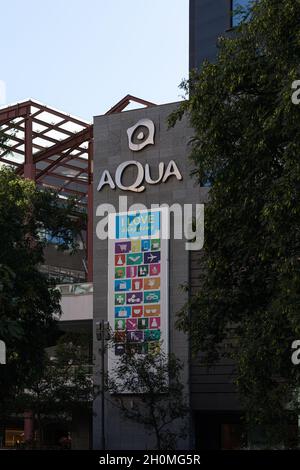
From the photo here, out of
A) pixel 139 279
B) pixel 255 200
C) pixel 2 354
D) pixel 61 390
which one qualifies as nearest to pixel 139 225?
pixel 139 279

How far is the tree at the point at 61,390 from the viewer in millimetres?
52750

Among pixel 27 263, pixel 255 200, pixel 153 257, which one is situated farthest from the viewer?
pixel 153 257

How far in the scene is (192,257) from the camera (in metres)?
48.9

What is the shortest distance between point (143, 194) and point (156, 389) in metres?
10.5

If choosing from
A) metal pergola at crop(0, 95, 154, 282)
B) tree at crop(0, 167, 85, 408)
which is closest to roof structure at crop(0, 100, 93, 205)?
metal pergola at crop(0, 95, 154, 282)

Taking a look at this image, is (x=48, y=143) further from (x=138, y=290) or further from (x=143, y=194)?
(x=138, y=290)

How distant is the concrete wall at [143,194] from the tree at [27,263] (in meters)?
10.5

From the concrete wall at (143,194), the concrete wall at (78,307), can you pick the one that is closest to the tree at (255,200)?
the concrete wall at (143,194)

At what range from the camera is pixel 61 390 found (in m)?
53.4

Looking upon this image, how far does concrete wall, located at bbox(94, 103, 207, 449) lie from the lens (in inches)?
1896

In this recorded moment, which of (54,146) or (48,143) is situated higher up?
(48,143)

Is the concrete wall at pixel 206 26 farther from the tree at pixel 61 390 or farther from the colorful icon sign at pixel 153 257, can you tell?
the tree at pixel 61 390

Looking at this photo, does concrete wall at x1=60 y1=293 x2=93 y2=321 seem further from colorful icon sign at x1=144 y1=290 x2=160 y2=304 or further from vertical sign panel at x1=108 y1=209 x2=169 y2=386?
colorful icon sign at x1=144 y1=290 x2=160 y2=304
